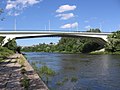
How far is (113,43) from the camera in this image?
96.5m

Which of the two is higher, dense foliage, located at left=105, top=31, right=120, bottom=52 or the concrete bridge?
the concrete bridge

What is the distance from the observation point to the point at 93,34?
334 feet

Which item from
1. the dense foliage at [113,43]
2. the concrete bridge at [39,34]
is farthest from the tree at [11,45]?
the dense foliage at [113,43]

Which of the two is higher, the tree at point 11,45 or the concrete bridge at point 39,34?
the concrete bridge at point 39,34

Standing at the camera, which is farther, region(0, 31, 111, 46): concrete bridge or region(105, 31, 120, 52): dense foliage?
region(105, 31, 120, 52): dense foliage

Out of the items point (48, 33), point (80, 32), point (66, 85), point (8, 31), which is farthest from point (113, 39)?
point (66, 85)

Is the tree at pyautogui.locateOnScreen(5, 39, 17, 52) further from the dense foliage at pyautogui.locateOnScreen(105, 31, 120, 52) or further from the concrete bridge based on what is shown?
the dense foliage at pyautogui.locateOnScreen(105, 31, 120, 52)

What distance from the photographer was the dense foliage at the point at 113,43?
9581cm

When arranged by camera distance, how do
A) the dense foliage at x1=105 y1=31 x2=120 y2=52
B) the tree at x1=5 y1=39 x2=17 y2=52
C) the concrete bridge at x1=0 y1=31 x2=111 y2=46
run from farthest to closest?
1. the dense foliage at x1=105 y1=31 x2=120 y2=52
2. the concrete bridge at x1=0 y1=31 x2=111 y2=46
3. the tree at x1=5 y1=39 x2=17 y2=52

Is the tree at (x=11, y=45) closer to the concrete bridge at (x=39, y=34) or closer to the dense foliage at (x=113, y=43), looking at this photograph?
the concrete bridge at (x=39, y=34)

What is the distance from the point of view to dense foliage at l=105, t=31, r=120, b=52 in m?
95.8

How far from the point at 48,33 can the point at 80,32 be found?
428 inches

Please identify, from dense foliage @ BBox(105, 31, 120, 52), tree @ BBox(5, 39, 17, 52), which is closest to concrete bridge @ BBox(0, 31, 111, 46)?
tree @ BBox(5, 39, 17, 52)

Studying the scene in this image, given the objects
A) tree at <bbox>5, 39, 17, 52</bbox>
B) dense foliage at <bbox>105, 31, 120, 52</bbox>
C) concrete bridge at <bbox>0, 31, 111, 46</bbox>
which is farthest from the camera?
dense foliage at <bbox>105, 31, 120, 52</bbox>
